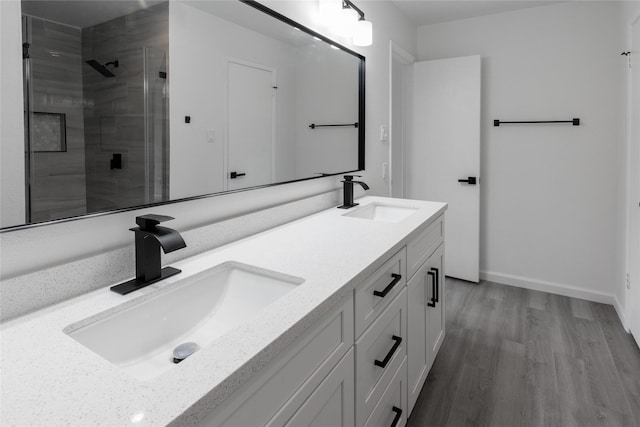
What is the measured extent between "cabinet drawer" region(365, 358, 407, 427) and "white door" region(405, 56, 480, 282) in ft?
6.73

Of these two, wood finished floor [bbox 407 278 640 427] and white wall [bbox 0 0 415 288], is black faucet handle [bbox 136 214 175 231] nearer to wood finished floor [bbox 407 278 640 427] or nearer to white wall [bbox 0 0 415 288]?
white wall [bbox 0 0 415 288]

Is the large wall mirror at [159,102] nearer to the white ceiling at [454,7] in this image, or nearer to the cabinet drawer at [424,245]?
the cabinet drawer at [424,245]

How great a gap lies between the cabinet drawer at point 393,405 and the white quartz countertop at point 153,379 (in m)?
0.51

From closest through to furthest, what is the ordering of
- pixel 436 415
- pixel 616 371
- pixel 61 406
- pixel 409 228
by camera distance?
pixel 61 406 → pixel 409 228 → pixel 436 415 → pixel 616 371

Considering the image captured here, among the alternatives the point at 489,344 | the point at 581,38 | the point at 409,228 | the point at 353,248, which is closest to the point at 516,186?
the point at 581,38

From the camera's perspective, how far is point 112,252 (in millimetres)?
991

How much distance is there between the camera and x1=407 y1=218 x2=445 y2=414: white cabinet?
1604mm

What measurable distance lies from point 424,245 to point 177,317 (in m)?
1.14

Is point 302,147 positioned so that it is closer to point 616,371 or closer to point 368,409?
point 368,409

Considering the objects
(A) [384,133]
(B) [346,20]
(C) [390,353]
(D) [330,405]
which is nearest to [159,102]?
(D) [330,405]

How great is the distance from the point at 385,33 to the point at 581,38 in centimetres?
150

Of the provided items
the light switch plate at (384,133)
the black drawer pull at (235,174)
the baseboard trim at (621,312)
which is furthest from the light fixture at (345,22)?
the baseboard trim at (621,312)

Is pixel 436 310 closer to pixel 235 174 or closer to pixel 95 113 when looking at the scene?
pixel 235 174

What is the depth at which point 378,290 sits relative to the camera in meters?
1.21
